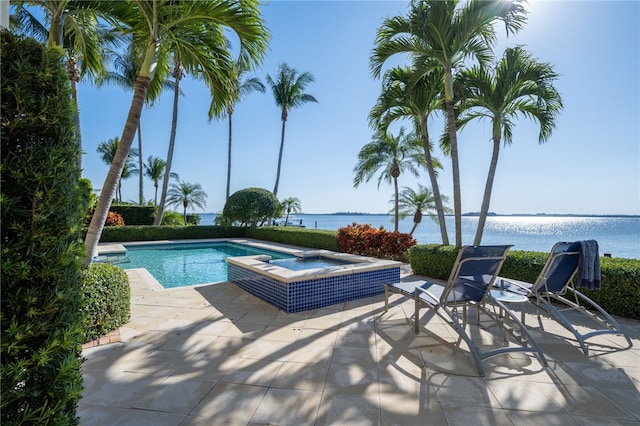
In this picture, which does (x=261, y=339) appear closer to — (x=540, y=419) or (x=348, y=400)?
(x=348, y=400)

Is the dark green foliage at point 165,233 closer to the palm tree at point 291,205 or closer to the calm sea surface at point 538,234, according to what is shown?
the palm tree at point 291,205

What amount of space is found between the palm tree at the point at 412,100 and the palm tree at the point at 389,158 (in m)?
6.39

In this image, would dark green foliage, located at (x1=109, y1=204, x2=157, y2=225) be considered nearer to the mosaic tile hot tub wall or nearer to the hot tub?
the hot tub

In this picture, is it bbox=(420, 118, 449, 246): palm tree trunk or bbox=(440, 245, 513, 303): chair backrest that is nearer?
bbox=(440, 245, 513, 303): chair backrest

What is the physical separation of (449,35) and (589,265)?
5004mm

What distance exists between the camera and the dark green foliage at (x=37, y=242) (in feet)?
3.93

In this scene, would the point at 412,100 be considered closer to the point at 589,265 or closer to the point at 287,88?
the point at 589,265

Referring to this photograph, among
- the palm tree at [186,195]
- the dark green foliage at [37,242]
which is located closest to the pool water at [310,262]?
the dark green foliage at [37,242]

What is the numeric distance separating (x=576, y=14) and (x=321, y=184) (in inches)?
1045

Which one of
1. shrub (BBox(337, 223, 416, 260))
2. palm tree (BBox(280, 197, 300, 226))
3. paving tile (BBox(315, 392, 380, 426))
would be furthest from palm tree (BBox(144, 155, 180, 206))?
paving tile (BBox(315, 392, 380, 426))

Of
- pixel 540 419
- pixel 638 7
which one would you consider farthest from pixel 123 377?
pixel 638 7

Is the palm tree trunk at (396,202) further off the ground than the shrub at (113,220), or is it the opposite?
the palm tree trunk at (396,202)

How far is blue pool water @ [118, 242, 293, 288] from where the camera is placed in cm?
728

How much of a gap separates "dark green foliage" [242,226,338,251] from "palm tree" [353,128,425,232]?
4472 millimetres
